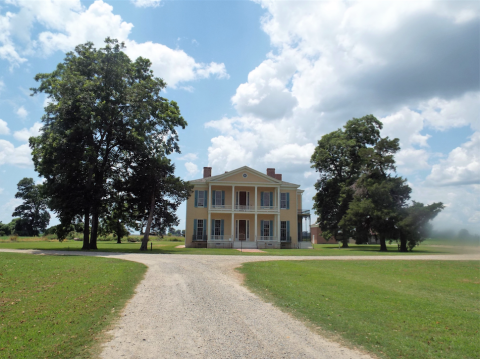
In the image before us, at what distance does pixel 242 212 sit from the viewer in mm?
37344

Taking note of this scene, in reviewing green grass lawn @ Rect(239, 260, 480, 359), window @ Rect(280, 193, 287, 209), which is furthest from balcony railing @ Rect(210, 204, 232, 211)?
green grass lawn @ Rect(239, 260, 480, 359)

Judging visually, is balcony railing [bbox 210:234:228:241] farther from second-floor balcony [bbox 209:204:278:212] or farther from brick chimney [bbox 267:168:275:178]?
brick chimney [bbox 267:168:275:178]

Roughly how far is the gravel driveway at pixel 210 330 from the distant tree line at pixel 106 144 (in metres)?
19.6

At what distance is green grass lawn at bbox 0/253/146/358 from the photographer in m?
5.10

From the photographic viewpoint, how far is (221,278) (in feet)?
40.9

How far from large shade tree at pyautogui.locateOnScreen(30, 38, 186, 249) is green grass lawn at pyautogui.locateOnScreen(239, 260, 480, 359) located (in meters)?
18.0

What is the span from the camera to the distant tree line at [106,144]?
85.1ft

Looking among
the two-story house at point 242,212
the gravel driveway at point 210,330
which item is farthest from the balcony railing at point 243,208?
the gravel driveway at point 210,330

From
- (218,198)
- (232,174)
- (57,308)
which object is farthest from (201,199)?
(57,308)

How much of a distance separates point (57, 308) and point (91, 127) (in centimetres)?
2050

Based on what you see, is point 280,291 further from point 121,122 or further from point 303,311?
point 121,122

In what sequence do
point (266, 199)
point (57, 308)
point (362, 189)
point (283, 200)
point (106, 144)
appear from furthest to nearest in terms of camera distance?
point (283, 200) < point (266, 199) < point (362, 189) < point (106, 144) < point (57, 308)

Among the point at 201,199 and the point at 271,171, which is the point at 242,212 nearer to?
the point at 201,199

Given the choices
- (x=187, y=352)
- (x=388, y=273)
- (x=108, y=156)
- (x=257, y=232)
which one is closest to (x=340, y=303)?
(x=187, y=352)
